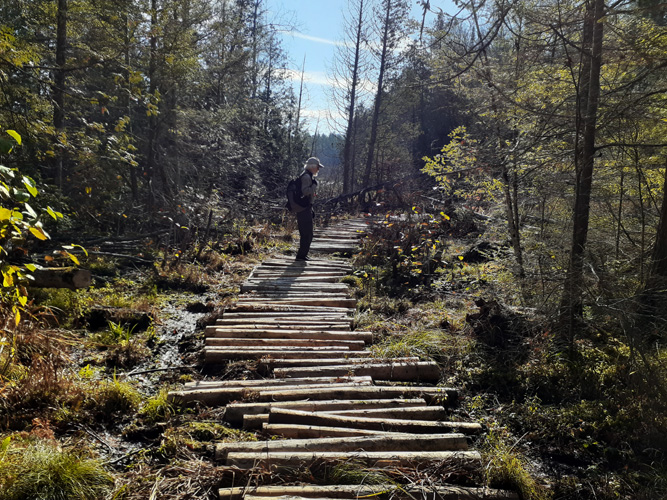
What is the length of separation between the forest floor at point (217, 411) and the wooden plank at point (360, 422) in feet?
1.08

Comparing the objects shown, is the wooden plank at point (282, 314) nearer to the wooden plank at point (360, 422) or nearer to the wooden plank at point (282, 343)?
the wooden plank at point (282, 343)

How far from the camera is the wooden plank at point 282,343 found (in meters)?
5.40

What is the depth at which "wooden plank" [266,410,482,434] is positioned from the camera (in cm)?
363

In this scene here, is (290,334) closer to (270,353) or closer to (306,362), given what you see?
(270,353)

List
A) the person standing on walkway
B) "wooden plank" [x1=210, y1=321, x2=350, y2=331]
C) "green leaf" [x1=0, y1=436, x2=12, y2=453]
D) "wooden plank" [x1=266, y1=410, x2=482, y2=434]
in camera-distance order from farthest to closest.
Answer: the person standing on walkway, "wooden plank" [x1=210, y1=321, x2=350, y2=331], "wooden plank" [x1=266, y1=410, x2=482, y2=434], "green leaf" [x1=0, y1=436, x2=12, y2=453]

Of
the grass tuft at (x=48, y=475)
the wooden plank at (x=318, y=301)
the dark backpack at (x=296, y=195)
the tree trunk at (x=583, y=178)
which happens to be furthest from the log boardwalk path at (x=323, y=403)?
the dark backpack at (x=296, y=195)

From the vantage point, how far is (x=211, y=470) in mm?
3062

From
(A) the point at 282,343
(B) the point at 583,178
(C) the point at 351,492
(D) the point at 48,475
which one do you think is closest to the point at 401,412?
(C) the point at 351,492

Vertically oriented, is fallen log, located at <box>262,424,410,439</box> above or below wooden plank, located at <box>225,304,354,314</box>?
below

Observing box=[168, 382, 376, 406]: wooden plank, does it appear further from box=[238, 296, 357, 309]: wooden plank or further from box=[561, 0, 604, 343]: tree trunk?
box=[561, 0, 604, 343]: tree trunk

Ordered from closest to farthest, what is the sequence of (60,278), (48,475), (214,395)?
(48,475) → (214,395) → (60,278)

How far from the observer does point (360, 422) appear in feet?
12.0

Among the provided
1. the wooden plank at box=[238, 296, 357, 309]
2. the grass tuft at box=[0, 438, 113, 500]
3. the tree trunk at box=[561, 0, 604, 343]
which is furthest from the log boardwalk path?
the tree trunk at box=[561, 0, 604, 343]

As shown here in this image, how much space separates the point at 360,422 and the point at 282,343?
2069 mm
